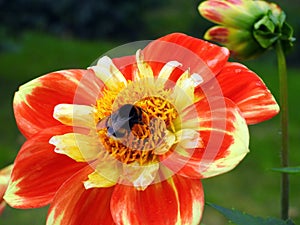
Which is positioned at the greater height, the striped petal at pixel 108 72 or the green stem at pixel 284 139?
the striped petal at pixel 108 72

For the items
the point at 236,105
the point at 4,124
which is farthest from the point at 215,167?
the point at 4,124

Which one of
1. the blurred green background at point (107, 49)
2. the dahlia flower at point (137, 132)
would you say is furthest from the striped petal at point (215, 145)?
the blurred green background at point (107, 49)

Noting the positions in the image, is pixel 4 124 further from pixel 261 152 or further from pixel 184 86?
pixel 184 86

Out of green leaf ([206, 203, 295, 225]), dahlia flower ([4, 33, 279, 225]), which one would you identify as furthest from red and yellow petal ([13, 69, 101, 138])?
green leaf ([206, 203, 295, 225])

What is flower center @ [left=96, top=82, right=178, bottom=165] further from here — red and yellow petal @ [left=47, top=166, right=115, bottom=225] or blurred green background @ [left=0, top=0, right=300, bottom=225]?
blurred green background @ [left=0, top=0, right=300, bottom=225]

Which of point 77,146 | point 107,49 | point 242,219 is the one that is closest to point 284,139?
point 242,219

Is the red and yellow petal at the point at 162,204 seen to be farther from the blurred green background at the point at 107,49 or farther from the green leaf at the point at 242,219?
the blurred green background at the point at 107,49
